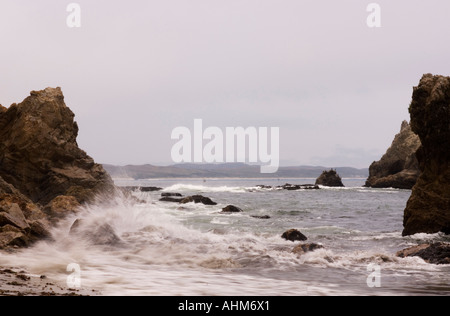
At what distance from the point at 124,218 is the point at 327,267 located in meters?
9.84

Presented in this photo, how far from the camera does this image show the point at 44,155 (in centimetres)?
2162

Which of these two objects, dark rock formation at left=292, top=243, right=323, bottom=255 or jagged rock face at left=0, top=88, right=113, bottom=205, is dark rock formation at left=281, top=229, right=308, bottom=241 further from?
jagged rock face at left=0, top=88, right=113, bottom=205

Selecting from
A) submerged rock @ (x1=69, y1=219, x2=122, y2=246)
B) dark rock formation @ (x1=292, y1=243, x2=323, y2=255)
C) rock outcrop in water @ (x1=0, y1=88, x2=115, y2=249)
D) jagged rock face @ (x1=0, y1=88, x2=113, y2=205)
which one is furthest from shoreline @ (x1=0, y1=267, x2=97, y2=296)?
jagged rock face @ (x1=0, y1=88, x2=113, y2=205)

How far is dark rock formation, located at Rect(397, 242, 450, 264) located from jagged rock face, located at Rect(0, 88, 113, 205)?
13109mm

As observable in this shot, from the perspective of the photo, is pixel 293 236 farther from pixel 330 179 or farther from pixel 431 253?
pixel 330 179

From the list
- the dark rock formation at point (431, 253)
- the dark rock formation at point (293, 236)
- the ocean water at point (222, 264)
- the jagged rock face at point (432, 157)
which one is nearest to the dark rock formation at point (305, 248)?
the ocean water at point (222, 264)

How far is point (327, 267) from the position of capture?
1181cm

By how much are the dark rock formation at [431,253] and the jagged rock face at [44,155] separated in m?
13.1

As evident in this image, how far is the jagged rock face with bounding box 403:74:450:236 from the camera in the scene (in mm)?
17375

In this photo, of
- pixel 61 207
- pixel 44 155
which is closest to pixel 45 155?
pixel 44 155

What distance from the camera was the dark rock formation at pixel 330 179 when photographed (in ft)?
320

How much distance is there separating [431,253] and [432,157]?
21.1 feet
